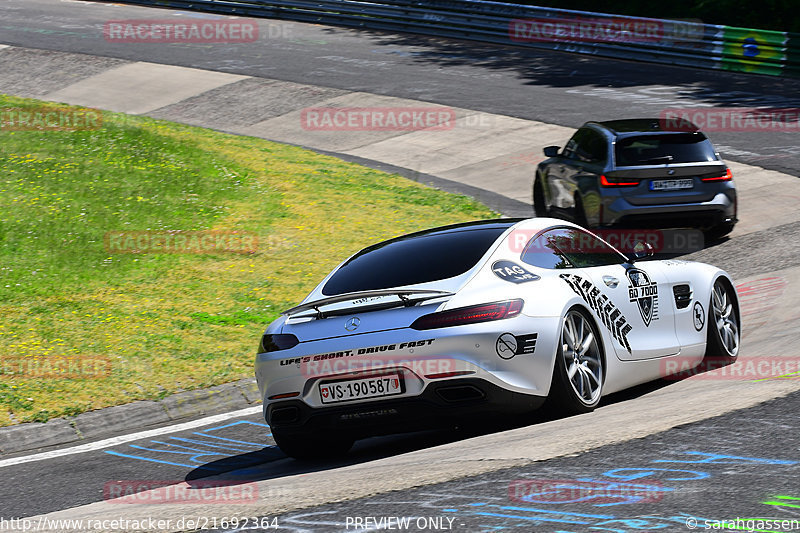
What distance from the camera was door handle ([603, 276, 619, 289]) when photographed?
24.5ft

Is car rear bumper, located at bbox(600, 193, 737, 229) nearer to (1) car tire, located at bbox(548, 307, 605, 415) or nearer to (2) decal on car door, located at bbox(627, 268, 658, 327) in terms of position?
(2) decal on car door, located at bbox(627, 268, 658, 327)

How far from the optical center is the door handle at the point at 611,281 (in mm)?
7457

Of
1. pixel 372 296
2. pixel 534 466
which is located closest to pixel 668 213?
pixel 372 296

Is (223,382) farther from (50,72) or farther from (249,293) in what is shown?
(50,72)

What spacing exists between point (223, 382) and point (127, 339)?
57.9 inches

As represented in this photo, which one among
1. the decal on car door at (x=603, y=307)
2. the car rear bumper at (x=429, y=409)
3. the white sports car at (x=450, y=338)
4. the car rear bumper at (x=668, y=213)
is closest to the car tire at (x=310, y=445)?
the white sports car at (x=450, y=338)

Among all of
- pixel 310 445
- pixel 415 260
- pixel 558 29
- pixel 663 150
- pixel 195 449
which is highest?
pixel 558 29

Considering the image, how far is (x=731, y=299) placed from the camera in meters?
8.84

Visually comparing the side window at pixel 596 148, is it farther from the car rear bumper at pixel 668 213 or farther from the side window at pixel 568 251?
the side window at pixel 568 251

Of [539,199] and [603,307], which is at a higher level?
[603,307]

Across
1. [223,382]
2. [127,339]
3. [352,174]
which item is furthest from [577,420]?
[352,174]

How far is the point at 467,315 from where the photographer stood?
20.7 feet

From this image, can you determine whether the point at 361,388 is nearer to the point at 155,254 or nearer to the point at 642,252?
the point at 642,252

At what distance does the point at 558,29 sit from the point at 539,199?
14949 millimetres
